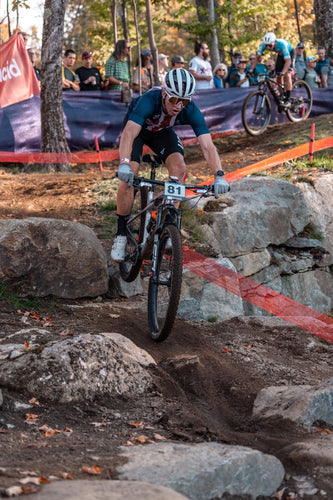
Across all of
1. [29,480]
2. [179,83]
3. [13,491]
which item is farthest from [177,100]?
[13,491]

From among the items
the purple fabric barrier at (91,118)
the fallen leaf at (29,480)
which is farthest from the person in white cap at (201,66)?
the fallen leaf at (29,480)

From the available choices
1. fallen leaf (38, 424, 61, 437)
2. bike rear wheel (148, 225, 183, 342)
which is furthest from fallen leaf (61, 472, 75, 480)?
bike rear wheel (148, 225, 183, 342)

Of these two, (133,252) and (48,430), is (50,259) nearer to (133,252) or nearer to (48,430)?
(133,252)

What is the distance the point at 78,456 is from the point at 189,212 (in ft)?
21.6

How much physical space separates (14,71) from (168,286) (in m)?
8.86

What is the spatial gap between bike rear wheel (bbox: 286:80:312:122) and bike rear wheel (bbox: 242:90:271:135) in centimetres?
98

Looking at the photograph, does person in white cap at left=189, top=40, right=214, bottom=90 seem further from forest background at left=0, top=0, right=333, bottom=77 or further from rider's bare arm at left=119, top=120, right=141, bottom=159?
rider's bare arm at left=119, top=120, right=141, bottom=159

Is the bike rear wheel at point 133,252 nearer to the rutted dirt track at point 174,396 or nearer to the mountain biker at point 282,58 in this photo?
the rutted dirt track at point 174,396

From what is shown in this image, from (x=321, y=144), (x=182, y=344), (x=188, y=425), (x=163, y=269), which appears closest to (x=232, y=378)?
(x=182, y=344)

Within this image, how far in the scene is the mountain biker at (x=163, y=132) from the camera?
5.59 meters

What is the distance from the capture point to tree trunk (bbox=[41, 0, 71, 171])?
40.0 feet

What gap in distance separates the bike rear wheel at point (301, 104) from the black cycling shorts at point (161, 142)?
9.91m

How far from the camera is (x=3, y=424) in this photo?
3.86 metres

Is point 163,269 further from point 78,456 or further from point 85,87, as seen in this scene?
point 85,87
